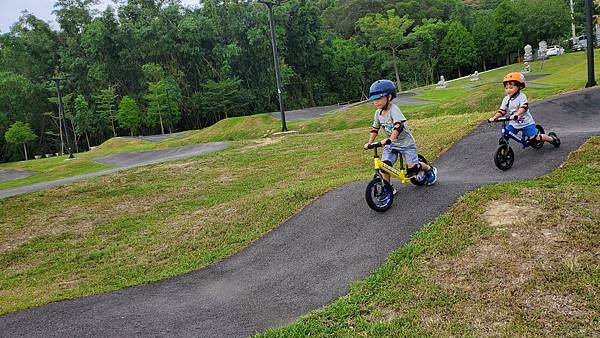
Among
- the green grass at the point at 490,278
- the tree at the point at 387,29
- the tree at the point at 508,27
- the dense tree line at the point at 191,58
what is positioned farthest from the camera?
the tree at the point at 508,27

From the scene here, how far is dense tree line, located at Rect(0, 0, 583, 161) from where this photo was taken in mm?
43219

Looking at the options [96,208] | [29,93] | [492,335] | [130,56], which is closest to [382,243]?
[492,335]

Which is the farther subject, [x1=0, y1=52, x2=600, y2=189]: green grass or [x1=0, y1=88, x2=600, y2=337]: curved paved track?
[x1=0, y1=52, x2=600, y2=189]: green grass

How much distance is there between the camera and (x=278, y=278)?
5.73 metres

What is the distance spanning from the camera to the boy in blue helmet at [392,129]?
6.33 metres

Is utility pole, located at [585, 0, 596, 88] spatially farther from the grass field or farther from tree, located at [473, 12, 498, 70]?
tree, located at [473, 12, 498, 70]

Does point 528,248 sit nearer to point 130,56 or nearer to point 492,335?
point 492,335

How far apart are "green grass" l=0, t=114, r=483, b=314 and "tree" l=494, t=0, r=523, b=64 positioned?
3914 cm

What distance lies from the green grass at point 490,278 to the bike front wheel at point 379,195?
1011 millimetres

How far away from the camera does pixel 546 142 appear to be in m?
8.09

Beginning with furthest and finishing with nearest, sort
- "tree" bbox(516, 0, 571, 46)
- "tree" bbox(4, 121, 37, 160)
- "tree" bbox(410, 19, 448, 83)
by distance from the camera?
"tree" bbox(410, 19, 448, 83) → "tree" bbox(516, 0, 571, 46) → "tree" bbox(4, 121, 37, 160)

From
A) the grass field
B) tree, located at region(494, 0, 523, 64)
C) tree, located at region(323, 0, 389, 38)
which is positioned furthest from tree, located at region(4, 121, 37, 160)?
tree, located at region(494, 0, 523, 64)

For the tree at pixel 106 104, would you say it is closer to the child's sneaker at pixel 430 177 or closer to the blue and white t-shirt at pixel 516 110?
the blue and white t-shirt at pixel 516 110

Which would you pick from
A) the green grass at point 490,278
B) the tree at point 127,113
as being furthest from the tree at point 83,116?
the green grass at point 490,278
